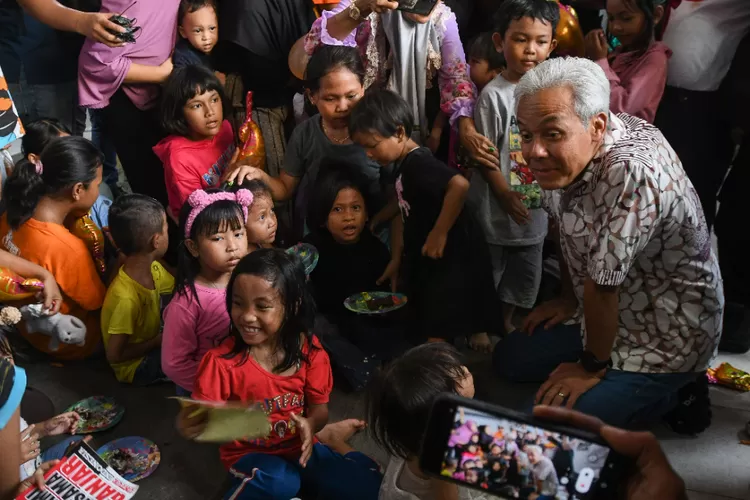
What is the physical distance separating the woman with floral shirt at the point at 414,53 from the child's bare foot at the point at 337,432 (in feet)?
3.71

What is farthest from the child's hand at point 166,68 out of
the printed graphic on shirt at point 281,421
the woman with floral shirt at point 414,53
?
the printed graphic on shirt at point 281,421

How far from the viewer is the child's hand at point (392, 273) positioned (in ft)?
8.30

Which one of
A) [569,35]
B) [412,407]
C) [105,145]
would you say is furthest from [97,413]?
[569,35]

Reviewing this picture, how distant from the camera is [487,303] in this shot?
97.5 inches

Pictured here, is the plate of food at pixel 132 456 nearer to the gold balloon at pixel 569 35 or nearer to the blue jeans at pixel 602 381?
the blue jeans at pixel 602 381

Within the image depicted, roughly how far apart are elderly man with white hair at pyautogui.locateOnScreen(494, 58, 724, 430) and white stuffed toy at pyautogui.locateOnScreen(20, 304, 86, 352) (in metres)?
1.85

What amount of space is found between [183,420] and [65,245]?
119 cm

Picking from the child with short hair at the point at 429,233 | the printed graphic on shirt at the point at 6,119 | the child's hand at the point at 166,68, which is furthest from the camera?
the child's hand at the point at 166,68

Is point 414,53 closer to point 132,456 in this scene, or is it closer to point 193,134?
point 193,134

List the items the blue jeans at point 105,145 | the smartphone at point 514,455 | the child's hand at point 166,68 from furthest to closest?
the blue jeans at point 105,145
the child's hand at point 166,68
the smartphone at point 514,455

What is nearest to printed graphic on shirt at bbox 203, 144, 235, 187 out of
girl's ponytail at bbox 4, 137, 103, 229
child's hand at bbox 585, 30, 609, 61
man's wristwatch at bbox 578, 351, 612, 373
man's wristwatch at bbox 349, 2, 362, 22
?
girl's ponytail at bbox 4, 137, 103, 229

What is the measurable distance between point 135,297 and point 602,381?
174 cm

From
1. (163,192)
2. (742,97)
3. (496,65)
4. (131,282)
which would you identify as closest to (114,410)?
(131,282)

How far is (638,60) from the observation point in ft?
7.93
